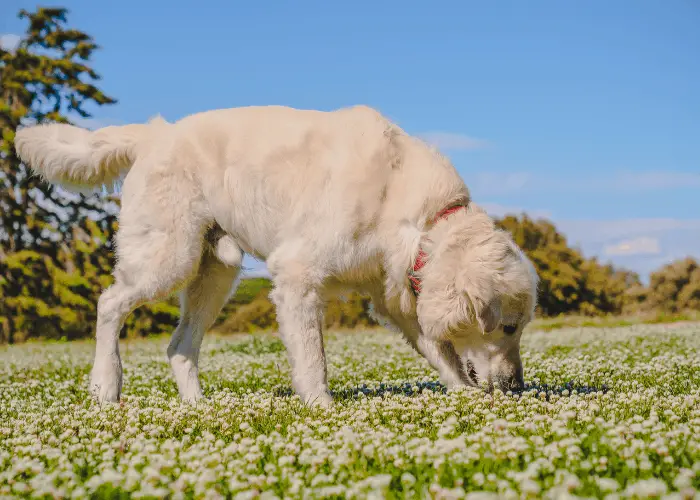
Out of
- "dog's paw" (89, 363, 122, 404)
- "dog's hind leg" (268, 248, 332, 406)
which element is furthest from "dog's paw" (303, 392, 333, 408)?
"dog's paw" (89, 363, 122, 404)

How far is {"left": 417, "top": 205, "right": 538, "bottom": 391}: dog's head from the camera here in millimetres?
6004

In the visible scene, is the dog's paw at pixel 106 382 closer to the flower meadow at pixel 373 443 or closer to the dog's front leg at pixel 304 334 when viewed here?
the flower meadow at pixel 373 443

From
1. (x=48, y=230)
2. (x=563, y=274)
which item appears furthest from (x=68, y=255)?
(x=563, y=274)

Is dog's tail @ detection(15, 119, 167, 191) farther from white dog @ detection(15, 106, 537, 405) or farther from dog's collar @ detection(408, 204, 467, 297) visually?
dog's collar @ detection(408, 204, 467, 297)

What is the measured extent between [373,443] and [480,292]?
2192 millimetres

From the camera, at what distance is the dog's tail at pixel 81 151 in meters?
7.96

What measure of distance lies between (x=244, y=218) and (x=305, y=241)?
839 millimetres

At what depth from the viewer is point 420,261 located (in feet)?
20.4

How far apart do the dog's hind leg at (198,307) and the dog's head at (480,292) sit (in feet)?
7.84

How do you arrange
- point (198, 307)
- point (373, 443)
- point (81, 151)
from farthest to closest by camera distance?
1. point (81, 151)
2. point (198, 307)
3. point (373, 443)

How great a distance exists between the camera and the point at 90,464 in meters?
4.21

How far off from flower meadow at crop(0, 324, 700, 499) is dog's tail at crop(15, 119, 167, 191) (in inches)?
94.3

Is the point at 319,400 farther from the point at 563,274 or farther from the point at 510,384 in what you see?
the point at 563,274

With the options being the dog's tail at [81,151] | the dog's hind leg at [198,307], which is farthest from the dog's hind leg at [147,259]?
the dog's tail at [81,151]
